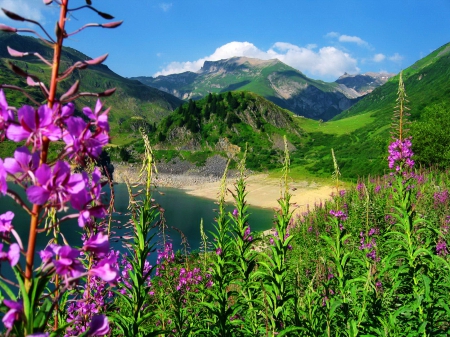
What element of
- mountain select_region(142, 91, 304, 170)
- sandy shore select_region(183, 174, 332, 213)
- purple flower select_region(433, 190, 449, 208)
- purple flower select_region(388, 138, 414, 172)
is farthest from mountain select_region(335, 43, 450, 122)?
purple flower select_region(388, 138, 414, 172)

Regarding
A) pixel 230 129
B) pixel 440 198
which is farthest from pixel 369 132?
pixel 440 198

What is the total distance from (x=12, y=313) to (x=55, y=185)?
21.0 inches

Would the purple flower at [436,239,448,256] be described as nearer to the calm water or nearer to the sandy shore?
the calm water

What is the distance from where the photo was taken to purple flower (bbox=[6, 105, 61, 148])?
1.38 metres

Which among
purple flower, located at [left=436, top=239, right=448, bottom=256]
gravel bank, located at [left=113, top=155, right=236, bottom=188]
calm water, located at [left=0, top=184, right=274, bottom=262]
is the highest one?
purple flower, located at [left=436, top=239, right=448, bottom=256]

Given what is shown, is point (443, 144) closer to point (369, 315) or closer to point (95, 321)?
point (369, 315)

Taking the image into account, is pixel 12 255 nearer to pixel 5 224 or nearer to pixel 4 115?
pixel 5 224

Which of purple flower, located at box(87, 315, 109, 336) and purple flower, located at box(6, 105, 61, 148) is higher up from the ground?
purple flower, located at box(6, 105, 61, 148)

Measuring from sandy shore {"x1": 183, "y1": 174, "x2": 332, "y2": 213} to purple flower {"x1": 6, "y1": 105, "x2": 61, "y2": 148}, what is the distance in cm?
3760

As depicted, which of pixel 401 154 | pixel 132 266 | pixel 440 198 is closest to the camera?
pixel 132 266

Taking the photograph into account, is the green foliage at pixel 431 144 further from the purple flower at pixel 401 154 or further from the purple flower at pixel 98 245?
the purple flower at pixel 98 245

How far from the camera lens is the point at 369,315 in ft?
14.0

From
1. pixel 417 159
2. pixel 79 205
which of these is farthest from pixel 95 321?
pixel 417 159

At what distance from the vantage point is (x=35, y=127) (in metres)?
1.41
